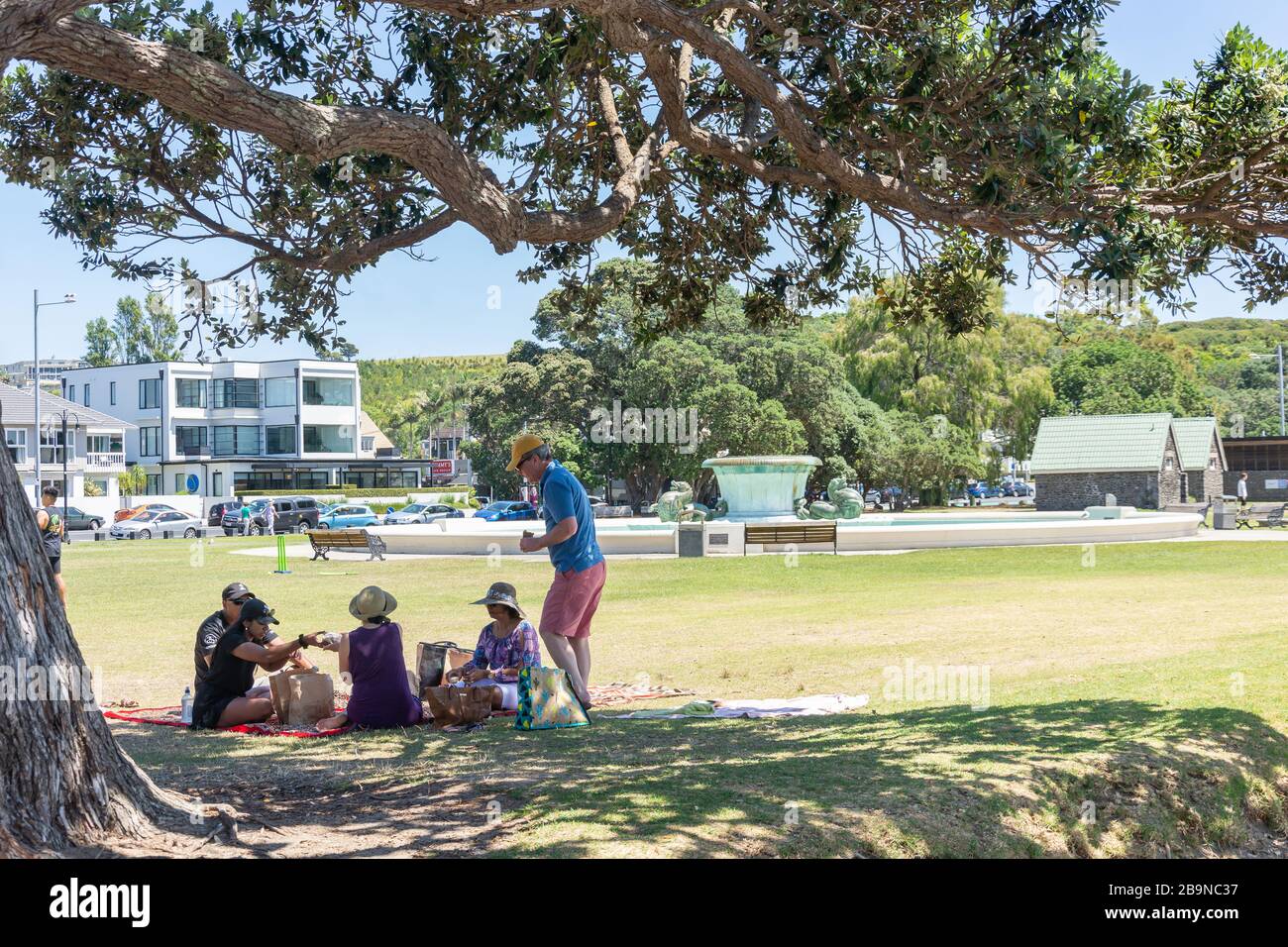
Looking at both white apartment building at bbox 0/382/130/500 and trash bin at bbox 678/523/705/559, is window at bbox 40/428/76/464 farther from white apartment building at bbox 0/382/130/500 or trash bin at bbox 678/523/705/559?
trash bin at bbox 678/523/705/559

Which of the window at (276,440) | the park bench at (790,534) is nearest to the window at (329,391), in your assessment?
the window at (276,440)

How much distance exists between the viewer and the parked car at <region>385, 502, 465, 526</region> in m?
51.7

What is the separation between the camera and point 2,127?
997 centimetres

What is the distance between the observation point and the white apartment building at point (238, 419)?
7606 cm

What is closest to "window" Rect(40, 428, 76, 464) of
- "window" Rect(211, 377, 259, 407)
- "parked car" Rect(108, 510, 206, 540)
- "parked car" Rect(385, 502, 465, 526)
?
"window" Rect(211, 377, 259, 407)

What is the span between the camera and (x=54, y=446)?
6606 cm

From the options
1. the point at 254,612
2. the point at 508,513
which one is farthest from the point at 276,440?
the point at 254,612

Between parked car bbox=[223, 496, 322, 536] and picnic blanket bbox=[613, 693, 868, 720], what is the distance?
42.3 m

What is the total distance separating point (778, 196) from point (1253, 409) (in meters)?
124

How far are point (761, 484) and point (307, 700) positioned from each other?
84.3 feet

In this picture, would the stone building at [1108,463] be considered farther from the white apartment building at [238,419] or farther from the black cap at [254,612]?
the black cap at [254,612]

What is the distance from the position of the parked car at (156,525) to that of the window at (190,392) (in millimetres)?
25498
